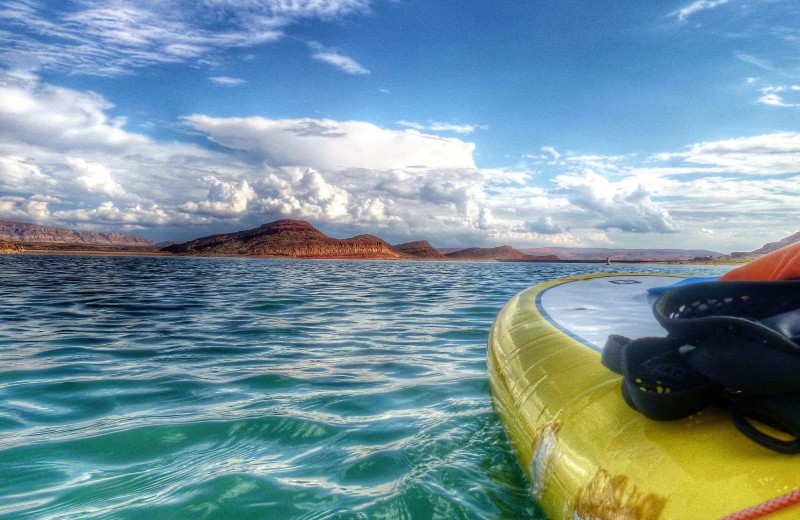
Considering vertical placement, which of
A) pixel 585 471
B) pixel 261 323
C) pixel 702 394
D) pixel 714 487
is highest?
pixel 702 394

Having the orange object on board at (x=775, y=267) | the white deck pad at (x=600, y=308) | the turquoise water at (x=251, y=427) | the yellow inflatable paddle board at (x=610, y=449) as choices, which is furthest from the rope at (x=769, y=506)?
the white deck pad at (x=600, y=308)

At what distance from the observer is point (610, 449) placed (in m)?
1.78

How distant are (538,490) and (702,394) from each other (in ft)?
3.00

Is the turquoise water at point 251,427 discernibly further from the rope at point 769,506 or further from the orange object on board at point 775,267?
the orange object on board at point 775,267

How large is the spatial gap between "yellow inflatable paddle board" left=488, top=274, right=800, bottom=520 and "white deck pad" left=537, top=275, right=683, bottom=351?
0.03 meters

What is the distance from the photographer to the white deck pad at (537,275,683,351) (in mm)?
3238

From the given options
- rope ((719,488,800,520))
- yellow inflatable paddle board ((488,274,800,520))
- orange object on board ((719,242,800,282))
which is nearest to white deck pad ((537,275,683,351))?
yellow inflatable paddle board ((488,274,800,520))

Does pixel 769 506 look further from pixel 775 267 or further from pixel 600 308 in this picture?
pixel 600 308

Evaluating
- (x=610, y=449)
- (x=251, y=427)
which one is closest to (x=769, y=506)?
(x=610, y=449)

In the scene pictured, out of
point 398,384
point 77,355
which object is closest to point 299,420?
point 398,384

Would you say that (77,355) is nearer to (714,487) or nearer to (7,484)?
(7,484)

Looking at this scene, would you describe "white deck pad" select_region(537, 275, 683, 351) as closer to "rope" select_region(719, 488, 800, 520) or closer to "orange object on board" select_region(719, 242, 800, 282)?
"orange object on board" select_region(719, 242, 800, 282)

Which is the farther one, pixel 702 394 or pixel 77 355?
pixel 77 355

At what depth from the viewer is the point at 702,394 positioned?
5.43 feet
